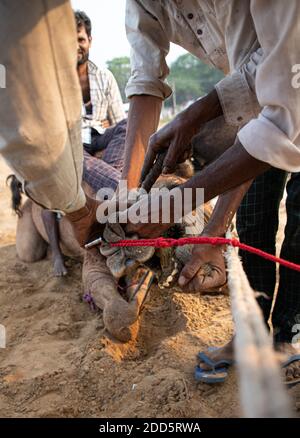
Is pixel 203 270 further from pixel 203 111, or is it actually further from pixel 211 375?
pixel 203 111

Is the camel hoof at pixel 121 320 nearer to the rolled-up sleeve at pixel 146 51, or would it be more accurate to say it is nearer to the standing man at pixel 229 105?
the standing man at pixel 229 105

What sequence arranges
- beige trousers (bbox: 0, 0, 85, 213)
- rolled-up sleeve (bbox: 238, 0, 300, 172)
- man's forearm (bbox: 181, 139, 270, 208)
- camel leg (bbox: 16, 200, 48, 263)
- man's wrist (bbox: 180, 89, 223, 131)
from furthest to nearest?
camel leg (bbox: 16, 200, 48, 263) < man's wrist (bbox: 180, 89, 223, 131) < man's forearm (bbox: 181, 139, 270, 208) < rolled-up sleeve (bbox: 238, 0, 300, 172) < beige trousers (bbox: 0, 0, 85, 213)

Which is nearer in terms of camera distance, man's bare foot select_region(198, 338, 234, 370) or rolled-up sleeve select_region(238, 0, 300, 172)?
rolled-up sleeve select_region(238, 0, 300, 172)

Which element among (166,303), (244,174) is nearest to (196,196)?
(244,174)

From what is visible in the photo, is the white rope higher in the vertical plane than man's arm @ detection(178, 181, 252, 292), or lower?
higher

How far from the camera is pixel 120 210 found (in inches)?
59.8

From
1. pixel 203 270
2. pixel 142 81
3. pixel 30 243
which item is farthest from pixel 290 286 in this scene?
pixel 30 243

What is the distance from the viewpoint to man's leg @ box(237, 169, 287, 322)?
168 cm

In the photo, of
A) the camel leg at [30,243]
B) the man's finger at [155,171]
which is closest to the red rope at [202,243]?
the man's finger at [155,171]

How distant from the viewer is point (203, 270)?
5.19ft

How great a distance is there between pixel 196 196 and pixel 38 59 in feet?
1.99

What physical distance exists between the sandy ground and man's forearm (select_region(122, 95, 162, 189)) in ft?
2.42

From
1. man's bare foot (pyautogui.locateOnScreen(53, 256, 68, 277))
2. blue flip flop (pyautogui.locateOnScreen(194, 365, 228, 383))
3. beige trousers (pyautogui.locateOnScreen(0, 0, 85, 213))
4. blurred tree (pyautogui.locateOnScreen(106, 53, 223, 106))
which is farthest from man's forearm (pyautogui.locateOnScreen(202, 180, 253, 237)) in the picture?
blurred tree (pyautogui.locateOnScreen(106, 53, 223, 106))

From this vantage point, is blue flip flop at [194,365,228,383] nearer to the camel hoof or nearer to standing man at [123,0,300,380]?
standing man at [123,0,300,380]
